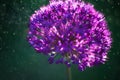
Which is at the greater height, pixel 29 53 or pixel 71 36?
pixel 29 53

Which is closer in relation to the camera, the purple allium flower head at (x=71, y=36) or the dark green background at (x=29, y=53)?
the purple allium flower head at (x=71, y=36)

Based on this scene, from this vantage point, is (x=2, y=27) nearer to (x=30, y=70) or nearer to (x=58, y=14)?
(x=30, y=70)

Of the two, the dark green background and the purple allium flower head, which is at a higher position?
the dark green background

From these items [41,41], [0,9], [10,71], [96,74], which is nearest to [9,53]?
[10,71]

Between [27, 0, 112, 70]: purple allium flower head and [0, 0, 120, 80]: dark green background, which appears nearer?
[27, 0, 112, 70]: purple allium flower head
